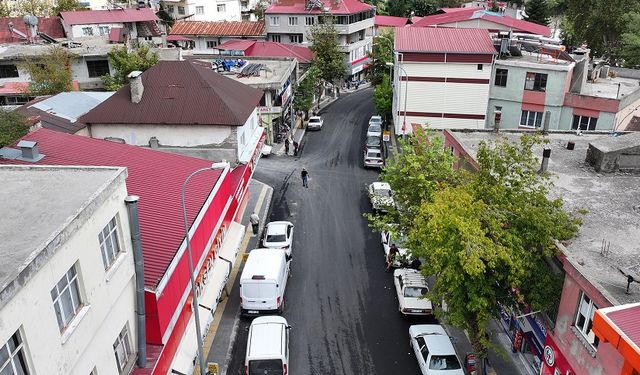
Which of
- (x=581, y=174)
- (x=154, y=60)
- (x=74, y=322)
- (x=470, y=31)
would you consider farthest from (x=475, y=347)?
(x=154, y=60)

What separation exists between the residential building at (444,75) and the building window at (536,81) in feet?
9.77

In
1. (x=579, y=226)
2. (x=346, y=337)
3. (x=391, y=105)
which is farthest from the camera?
(x=391, y=105)

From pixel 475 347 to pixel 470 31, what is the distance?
31.0 meters

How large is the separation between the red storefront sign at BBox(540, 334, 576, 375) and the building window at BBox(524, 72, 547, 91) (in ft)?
84.1

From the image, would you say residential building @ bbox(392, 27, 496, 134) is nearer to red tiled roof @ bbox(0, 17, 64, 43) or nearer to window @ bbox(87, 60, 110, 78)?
window @ bbox(87, 60, 110, 78)

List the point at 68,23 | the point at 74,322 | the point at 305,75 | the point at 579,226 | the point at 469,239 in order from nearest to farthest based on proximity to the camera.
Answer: the point at 74,322, the point at 469,239, the point at 579,226, the point at 305,75, the point at 68,23

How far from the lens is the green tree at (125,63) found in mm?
44250

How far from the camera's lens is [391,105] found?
175 ft

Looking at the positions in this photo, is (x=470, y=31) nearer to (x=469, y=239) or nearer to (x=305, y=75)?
(x=305, y=75)

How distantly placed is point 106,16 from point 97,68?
16.3m

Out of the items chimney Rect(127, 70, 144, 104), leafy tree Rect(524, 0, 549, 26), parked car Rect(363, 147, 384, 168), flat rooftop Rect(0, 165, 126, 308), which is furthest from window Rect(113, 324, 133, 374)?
leafy tree Rect(524, 0, 549, 26)

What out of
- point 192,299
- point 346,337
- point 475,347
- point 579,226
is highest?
point 579,226

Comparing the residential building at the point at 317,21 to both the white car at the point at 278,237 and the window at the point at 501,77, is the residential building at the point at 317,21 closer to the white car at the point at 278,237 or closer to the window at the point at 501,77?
the window at the point at 501,77

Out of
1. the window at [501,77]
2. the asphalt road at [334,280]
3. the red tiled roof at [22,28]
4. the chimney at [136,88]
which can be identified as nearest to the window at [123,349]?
the asphalt road at [334,280]
